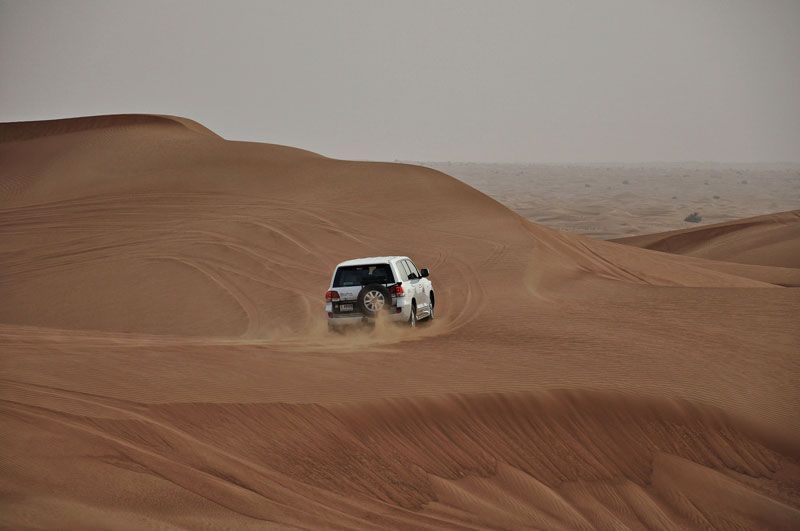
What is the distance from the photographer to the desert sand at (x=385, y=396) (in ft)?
31.8

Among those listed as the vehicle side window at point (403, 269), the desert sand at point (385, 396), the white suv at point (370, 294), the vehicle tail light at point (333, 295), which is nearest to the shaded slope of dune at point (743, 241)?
the desert sand at point (385, 396)

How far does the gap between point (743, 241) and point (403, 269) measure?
34854 mm

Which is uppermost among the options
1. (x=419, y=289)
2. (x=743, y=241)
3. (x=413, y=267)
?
(x=413, y=267)

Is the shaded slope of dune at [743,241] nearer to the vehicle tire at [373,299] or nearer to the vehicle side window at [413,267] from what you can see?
the vehicle side window at [413,267]

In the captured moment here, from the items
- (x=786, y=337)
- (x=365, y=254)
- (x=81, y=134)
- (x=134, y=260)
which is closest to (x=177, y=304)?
(x=134, y=260)

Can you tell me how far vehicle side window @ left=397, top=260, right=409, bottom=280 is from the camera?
1888cm

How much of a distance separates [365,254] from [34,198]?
15285 mm

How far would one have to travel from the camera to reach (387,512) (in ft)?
32.1

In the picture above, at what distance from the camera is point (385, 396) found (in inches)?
489

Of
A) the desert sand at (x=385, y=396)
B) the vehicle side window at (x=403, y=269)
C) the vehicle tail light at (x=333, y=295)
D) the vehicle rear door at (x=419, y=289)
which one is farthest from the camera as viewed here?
the vehicle rear door at (x=419, y=289)

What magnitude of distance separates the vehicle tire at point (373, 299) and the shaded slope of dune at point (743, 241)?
3134 cm

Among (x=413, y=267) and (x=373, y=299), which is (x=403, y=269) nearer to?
(x=413, y=267)

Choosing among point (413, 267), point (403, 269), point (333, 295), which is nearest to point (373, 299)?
point (333, 295)

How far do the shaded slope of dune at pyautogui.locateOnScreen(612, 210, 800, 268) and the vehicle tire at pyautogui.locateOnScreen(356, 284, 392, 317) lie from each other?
31.3m
